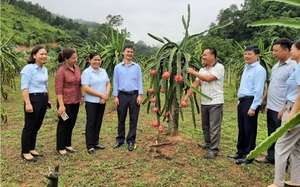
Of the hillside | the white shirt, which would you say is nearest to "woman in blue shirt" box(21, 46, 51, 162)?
the white shirt

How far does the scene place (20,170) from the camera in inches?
131

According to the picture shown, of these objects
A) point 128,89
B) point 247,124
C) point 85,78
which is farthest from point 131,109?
point 247,124

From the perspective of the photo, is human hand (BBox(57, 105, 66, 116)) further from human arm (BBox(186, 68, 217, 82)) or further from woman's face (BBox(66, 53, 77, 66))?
human arm (BBox(186, 68, 217, 82))

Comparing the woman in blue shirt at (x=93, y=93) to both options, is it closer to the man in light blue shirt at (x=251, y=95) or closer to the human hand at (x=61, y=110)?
the human hand at (x=61, y=110)

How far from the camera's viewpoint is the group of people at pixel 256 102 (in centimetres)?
288

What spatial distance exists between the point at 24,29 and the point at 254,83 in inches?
1963

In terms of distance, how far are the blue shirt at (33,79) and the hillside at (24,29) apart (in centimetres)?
3836

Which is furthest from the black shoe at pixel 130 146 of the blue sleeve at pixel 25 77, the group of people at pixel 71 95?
the blue sleeve at pixel 25 77

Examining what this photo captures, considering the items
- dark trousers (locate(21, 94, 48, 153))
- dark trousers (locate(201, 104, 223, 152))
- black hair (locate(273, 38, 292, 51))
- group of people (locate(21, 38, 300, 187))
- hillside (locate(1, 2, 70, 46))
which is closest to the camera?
black hair (locate(273, 38, 292, 51))

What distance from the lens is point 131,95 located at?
13.7 feet

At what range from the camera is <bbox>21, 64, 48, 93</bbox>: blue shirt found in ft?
11.3

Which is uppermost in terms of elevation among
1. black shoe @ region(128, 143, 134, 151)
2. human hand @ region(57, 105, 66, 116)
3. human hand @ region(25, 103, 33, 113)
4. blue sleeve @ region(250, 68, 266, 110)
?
blue sleeve @ region(250, 68, 266, 110)

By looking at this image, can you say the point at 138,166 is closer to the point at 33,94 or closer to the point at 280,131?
the point at 33,94

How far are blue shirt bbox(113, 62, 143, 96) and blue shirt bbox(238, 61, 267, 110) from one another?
1.59 m
